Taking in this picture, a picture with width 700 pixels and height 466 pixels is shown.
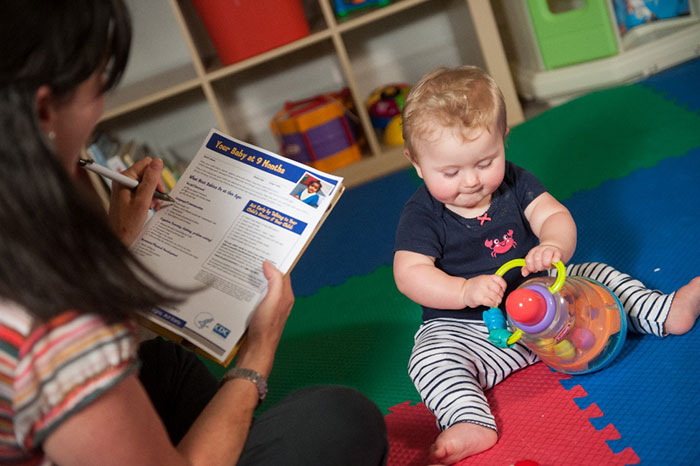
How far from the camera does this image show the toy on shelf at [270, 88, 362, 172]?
2143 millimetres

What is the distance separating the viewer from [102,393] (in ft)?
1.77

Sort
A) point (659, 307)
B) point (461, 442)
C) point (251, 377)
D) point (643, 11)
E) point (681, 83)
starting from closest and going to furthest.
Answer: point (251, 377), point (461, 442), point (659, 307), point (681, 83), point (643, 11)

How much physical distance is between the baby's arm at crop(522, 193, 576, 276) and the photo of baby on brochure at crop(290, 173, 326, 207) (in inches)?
12.5

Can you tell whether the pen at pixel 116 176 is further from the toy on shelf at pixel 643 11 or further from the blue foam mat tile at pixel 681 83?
the toy on shelf at pixel 643 11

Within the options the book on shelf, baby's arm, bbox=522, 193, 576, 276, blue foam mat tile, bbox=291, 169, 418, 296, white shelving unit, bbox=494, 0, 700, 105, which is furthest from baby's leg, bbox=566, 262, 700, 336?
white shelving unit, bbox=494, 0, 700, 105

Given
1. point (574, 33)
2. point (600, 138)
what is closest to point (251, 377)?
point (600, 138)

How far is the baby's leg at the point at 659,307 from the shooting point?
985 millimetres

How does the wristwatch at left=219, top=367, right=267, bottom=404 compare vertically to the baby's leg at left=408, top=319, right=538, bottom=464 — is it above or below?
above

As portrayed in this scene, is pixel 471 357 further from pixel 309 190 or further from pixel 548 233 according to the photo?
pixel 309 190

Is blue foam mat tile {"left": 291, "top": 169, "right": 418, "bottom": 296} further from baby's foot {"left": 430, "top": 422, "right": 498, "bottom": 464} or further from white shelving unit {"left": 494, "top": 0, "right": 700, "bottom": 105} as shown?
baby's foot {"left": 430, "top": 422, "right": 498, "bottom": 464}

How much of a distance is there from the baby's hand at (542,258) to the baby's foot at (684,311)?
193 millimetres

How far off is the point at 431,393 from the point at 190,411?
1.12ft

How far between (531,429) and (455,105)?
18.4 inches

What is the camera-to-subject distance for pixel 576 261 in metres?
1.26
